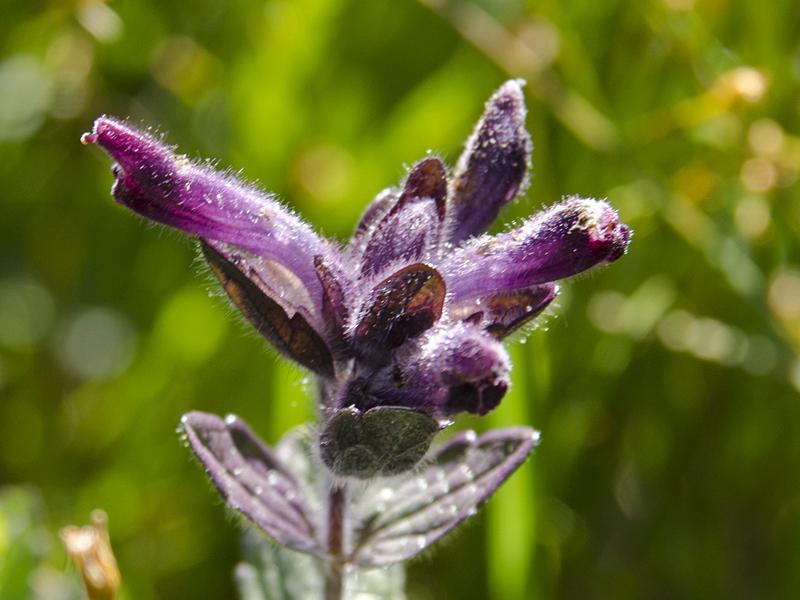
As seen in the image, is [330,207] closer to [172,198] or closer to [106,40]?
[106,40]

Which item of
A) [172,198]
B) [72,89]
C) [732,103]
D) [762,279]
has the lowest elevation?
[72,89]

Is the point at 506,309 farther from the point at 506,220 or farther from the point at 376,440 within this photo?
the point at 506,220

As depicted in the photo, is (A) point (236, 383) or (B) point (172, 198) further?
(A) point (236, 383)

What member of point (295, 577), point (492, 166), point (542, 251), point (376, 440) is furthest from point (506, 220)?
point (376, 440)

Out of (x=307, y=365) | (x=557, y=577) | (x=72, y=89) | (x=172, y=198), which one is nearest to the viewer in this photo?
(x=172, y=198)

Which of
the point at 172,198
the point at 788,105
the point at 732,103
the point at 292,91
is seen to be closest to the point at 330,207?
the point at 292,91

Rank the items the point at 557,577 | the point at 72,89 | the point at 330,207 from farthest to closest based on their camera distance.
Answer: the point at 72,89
the point at 330,207
the point at 557,577
